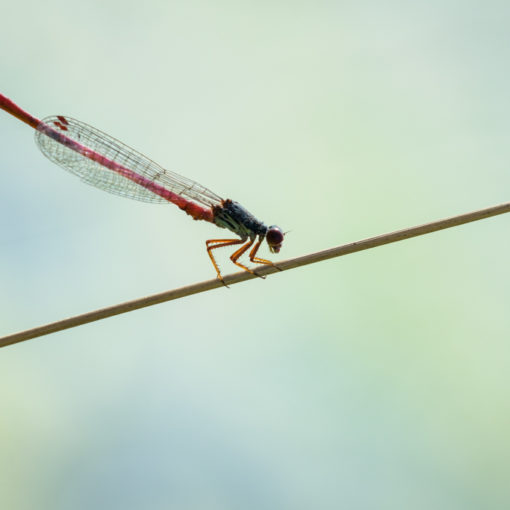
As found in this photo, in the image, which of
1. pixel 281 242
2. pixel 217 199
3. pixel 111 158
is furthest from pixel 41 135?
pixel 281 242

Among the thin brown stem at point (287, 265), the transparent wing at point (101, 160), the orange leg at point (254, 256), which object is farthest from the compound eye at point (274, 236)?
the thin brown stem at point (287, 265)

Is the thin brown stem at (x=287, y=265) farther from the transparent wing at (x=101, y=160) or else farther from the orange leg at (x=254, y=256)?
the transparent wing at (x=101, y=160)

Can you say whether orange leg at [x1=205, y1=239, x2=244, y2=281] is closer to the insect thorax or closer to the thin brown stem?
the insect thorax

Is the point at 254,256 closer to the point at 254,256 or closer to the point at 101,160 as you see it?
the point at 254,256

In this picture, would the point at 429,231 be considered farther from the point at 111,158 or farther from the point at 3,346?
the point at 111,158

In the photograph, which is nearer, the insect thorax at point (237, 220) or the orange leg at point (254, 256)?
the orange leg at point (254, 256)

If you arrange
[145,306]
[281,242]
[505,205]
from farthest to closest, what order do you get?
[281,242], [145,306], [505,205]
